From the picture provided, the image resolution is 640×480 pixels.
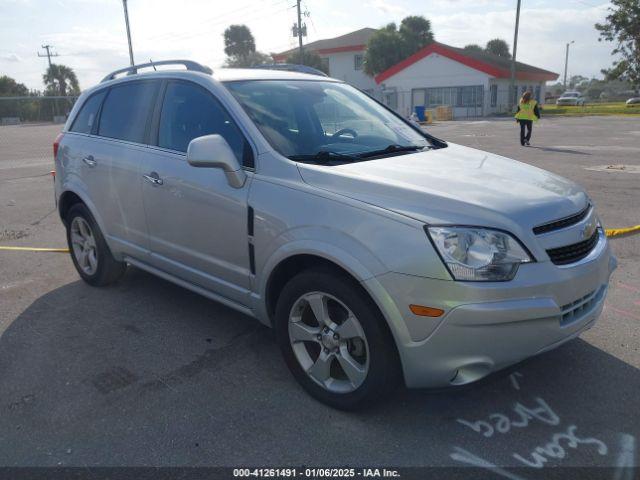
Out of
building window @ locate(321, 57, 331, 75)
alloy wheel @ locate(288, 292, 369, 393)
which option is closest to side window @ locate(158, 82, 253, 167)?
alloy wheel @ locate(288, 292, 369, 393)

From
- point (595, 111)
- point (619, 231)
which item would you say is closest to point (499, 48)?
point (595, 111)

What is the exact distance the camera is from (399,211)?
265 cm

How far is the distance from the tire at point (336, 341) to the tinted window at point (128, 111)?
6.58 feet

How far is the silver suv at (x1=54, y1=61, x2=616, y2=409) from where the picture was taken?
255 centimetres

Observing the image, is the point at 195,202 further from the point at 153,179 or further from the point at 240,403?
the point at 240,403

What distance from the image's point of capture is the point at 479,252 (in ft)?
8.34

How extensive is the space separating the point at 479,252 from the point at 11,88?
75275 mm

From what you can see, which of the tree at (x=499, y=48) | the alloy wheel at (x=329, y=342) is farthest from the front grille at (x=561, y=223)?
the tree at (x=499, y=48)

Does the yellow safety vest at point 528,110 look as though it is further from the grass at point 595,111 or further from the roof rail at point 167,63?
the grass at point 595,111

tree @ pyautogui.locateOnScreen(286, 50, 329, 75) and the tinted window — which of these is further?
tree @ pyautogui.locateOnScreen(286, 50, 329, 75)

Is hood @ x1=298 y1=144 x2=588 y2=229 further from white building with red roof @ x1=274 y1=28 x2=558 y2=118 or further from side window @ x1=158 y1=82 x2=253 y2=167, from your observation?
white building with red roof @ x1=274 y1=28 x2=558 y2=118

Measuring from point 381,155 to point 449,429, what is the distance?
65.5 inches

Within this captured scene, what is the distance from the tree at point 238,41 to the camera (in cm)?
8956

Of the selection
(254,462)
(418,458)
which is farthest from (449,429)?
(254,462)
